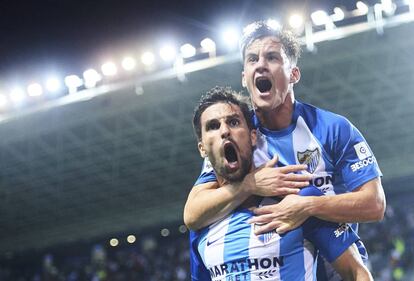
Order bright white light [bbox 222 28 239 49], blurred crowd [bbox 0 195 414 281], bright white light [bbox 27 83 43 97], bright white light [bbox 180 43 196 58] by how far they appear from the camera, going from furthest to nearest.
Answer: bright white light [bbox 27 83 43 97] → bright white light [bbox 180 43 196 58] → blurred crowd [bbox 0 195 414 281] → bright white light [bbox 222 28 239 49]

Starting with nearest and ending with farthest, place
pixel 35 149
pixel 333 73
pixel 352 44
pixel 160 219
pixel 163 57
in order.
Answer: pixel 352 44
pixel 333 73
pixel 163 57
pixel 35 149
pixel 160 219

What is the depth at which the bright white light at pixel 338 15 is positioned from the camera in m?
16.3

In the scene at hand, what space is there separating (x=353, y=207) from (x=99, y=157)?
1932cm

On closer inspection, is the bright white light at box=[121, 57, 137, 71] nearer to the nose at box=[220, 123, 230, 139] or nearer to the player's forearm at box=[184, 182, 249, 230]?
the player's forearm at box=[184, 182, 249, 230]

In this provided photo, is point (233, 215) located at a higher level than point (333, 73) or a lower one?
lower

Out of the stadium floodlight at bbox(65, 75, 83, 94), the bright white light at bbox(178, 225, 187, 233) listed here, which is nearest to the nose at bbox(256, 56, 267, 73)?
the stadium floodlight at bbox(65, 75, 83, 94)

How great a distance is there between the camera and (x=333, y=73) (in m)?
17.3

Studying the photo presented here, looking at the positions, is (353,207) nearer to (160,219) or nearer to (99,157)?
(99,157)

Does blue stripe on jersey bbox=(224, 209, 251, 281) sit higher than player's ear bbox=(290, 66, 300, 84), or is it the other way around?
player's ear bbox=(290, 66, 300, 84)

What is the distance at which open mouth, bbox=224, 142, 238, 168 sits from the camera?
317 cm

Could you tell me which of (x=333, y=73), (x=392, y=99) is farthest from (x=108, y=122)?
(x=392, y=99)

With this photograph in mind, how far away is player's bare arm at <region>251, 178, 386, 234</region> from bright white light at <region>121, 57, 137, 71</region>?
1587 cm

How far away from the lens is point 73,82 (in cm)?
1892

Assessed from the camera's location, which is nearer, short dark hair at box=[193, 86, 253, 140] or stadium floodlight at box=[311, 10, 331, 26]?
short dark hair at box=[193, 86, 253, 140]
